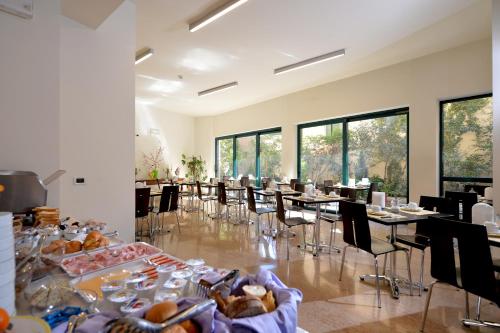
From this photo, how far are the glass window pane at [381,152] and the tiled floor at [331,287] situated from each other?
5.01ft

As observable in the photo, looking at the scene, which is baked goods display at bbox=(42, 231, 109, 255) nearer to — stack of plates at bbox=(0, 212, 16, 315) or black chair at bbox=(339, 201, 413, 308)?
stack of plates at bbox=(0, 212, 16, 315)

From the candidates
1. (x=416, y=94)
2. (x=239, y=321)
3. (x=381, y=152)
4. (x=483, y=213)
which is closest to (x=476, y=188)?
(x=381, y=152)

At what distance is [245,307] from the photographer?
0.78m

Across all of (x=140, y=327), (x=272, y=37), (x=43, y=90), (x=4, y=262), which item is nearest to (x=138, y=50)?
(x=272, y=37)

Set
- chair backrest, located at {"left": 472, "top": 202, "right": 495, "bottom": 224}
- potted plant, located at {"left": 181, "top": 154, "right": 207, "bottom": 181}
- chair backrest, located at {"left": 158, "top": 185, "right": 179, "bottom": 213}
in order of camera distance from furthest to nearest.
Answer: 1. potted plant, located at {"left": 181, "top": 154, "right": 207, "bottom": 181}
2. chair backrest, located at {"left": 158, "top": 185, "right": 179, "bottom": 213}
3. chair backrest, located at {"left": 472, "top": 202, "right": 495, "bottom": 224}

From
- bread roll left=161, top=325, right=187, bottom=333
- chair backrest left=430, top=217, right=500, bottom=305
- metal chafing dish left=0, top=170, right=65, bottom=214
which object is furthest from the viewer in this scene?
metal chafing dish left=0, top=170, right=65, bottom=214

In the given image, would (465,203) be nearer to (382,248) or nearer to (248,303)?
(382,248)

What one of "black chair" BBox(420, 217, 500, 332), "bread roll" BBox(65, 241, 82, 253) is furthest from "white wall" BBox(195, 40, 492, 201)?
"bread roll" BBox(65, 241, 82, 253)

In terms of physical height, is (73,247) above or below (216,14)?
below

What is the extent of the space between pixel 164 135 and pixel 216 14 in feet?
24.3

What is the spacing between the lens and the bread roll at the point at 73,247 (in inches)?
59.4

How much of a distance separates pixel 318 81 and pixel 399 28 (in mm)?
2676

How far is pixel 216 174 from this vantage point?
11.3m

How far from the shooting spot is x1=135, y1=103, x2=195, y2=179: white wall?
9.88m
